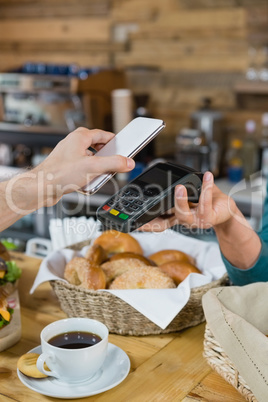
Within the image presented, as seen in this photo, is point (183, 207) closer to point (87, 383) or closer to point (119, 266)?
point (119, 266)

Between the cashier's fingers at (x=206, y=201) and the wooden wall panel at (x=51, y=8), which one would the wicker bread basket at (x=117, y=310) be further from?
the wooden wall panel at (x=51, y=8)

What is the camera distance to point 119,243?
1197mm

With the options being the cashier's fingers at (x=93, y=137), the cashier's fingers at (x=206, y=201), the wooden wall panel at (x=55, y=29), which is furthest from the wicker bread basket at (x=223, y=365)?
the wooden wall panel at (x=55, y=29)

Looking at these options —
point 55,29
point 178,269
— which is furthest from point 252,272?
point 55,29

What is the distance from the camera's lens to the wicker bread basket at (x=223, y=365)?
80cm

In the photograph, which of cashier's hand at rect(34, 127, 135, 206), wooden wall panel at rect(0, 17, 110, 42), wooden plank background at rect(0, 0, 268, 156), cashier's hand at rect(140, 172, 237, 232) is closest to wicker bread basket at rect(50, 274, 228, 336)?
cashier's hand at rect(140, 172, 237, 232)

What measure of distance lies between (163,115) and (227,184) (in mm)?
728

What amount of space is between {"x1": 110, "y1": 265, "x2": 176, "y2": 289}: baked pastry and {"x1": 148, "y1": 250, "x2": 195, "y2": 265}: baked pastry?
0.12 metres

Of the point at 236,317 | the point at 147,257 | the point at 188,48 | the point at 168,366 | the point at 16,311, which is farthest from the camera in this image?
the point at 188,48

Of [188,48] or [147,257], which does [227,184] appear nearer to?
[188,48]

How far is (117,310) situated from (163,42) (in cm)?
235

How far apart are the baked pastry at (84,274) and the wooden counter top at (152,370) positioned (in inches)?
3.6

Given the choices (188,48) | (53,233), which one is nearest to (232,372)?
(53,233)

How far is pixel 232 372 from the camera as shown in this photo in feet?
2.70
